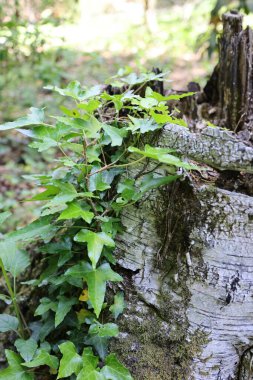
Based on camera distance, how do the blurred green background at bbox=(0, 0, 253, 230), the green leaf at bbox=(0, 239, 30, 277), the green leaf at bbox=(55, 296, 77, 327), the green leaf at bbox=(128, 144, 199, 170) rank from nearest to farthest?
the green leaf at bbox=(128, 144, 199, 170), the green leaf at bbox=(55, 296, 77, 327), the green leaf at bbox=(0, 239, 30, 277), the blurred green background at bbox=(0, 0, 253, 230)

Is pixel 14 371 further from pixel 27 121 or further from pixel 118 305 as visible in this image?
pixel 27 121

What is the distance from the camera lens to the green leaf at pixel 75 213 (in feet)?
5.43

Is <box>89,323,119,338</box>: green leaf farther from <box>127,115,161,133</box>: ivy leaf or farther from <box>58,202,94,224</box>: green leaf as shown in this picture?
<box>127,115,161,133</box>: ivy leaf

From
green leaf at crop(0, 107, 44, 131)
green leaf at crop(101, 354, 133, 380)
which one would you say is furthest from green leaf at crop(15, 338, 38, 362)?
green leaf at crop(0, 107, 44, 131)

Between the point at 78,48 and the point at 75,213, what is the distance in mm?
8091

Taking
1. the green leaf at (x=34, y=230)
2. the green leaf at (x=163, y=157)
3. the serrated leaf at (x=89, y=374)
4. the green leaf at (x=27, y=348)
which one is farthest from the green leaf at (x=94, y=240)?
the green leaf at (x=27, y=348)

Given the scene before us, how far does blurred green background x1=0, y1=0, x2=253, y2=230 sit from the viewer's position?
4.31m

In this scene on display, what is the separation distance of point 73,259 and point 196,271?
0.60 metres

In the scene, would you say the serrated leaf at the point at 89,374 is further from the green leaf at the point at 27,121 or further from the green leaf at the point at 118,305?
the green leaf at the point at 27,121

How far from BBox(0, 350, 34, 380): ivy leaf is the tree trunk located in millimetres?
422

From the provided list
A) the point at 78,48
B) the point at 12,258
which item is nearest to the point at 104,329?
the point at 12,258

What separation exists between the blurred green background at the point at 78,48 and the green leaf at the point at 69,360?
0.73 meters

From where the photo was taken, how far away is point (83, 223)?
6.64ft

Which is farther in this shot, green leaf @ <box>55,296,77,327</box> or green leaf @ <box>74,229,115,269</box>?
green leaf @ <box>55,296,77,327</box>
